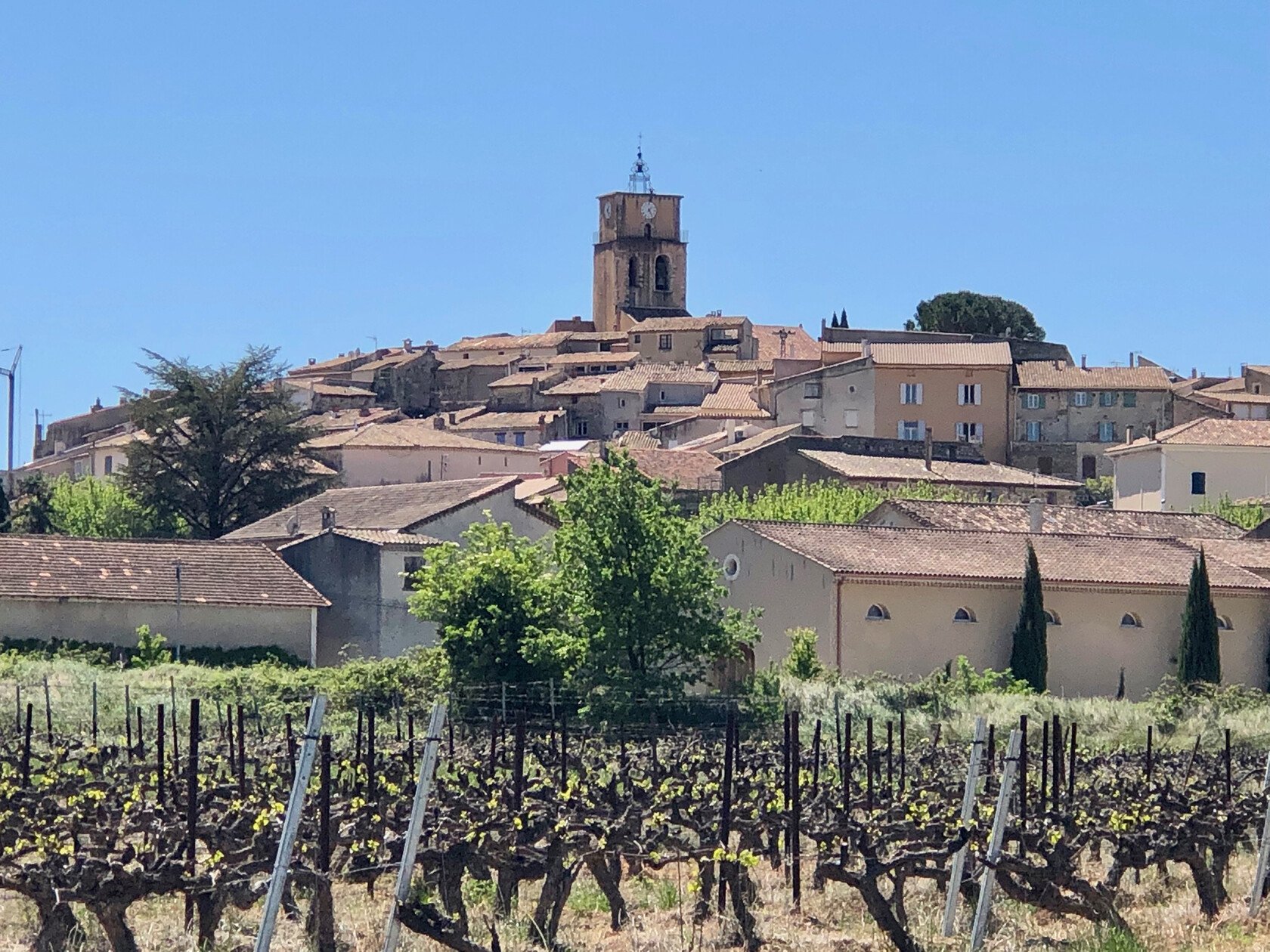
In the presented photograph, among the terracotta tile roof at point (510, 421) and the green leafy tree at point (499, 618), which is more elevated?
the terracotta tile roof at point (510, 421)

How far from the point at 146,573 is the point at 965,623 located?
1574cm

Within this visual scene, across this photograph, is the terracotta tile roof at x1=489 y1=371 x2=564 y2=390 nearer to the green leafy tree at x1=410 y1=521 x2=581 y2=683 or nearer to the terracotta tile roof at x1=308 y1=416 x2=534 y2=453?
the terracotta tile roof at x1=308 y1=416 x2=534 y2=453

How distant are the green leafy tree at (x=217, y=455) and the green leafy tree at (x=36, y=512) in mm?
2845

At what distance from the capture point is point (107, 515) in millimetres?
66375

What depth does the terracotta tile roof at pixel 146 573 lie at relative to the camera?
1607 inches

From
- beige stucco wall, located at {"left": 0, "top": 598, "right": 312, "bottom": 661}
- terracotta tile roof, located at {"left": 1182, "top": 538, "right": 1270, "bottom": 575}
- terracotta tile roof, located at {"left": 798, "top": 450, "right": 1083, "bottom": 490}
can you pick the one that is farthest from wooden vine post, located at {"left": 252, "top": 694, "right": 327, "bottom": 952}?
terracotta tile roof, located at {"left": 798, "top": 450, "right": 1083, "bottom": 490}

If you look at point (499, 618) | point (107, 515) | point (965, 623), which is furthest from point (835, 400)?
point (499, 618)

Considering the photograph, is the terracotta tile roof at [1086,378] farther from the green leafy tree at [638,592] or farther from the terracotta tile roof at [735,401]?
the green leafy tree at [638,592]

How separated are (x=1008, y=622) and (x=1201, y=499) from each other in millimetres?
24373

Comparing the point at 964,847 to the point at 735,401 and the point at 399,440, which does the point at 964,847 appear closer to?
the point at 399,440

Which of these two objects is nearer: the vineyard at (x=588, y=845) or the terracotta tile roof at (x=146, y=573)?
the vineyard at (x=588, y=845)

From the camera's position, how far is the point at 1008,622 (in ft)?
133

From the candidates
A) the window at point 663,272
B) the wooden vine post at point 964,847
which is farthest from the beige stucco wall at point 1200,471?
the window at point 663,272

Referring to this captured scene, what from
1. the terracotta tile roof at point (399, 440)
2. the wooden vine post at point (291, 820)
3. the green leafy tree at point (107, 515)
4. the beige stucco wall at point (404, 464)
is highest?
the terracotta tile roof at point (399, 440)
